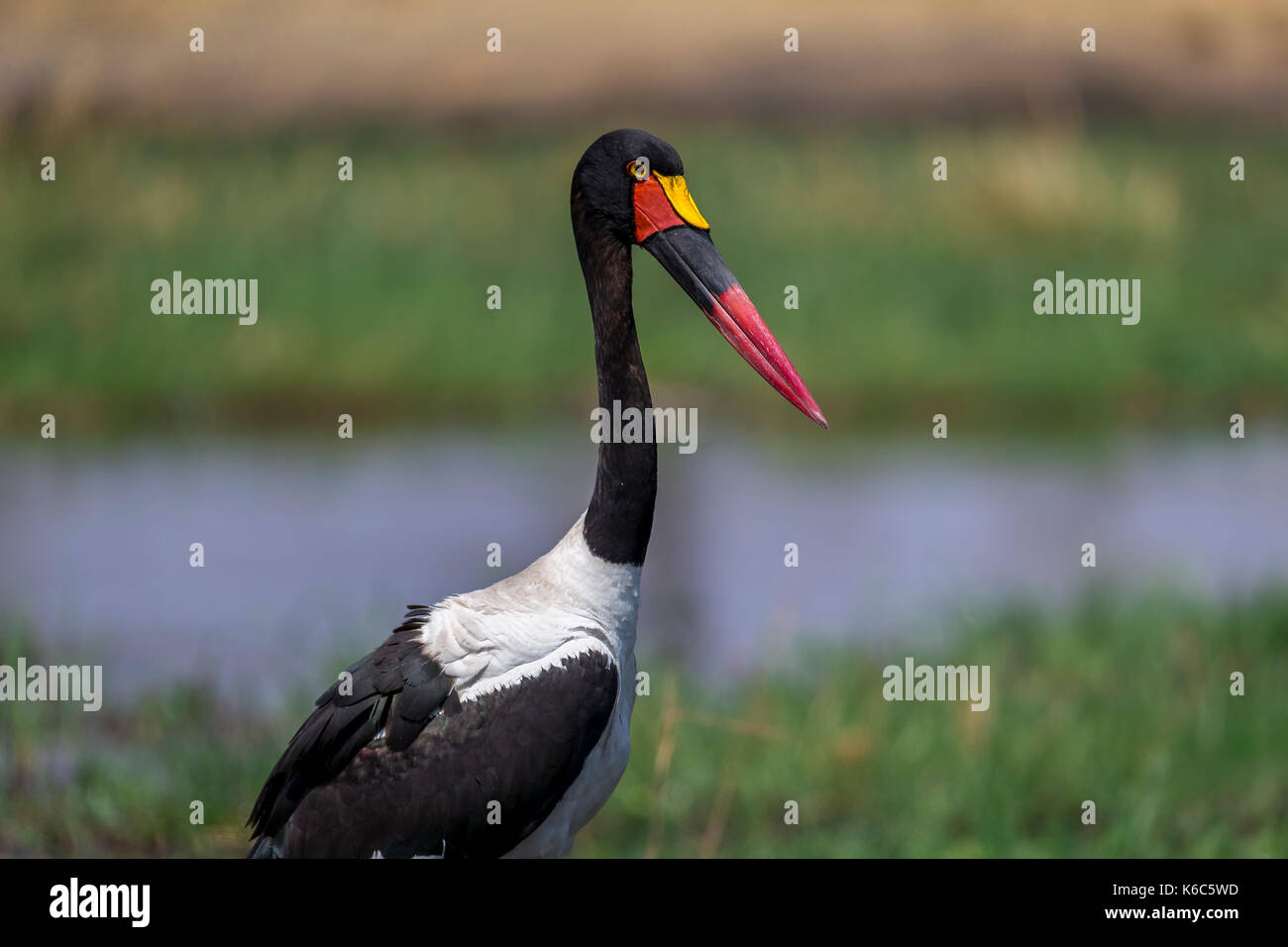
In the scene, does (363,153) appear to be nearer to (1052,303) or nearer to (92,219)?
(92,219)

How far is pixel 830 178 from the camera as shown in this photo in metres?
13.5

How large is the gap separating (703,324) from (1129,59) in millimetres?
8976

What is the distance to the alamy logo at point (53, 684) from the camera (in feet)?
19.4

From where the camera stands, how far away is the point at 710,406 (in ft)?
35.8

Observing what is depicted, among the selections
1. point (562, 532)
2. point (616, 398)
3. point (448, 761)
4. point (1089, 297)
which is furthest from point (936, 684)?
point (1089, 297)

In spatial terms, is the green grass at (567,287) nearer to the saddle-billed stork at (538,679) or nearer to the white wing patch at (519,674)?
the saddle-billed stork at (538,679)

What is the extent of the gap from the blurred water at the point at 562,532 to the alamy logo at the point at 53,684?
5.1 inches

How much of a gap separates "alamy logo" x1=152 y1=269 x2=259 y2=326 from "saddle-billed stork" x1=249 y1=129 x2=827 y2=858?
7560mm

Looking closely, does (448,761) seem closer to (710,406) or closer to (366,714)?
(366,714)

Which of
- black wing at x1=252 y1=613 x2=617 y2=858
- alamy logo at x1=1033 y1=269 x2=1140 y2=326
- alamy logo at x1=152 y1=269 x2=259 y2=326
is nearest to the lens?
black wing at x1=252 y1=613 x2=617 y2=858

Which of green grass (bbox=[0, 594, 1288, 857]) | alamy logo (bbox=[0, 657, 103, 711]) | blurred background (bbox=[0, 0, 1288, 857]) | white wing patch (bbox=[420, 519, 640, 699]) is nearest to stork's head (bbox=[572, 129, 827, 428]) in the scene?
white wing patch (bbox=[420, 519, 640, 699])

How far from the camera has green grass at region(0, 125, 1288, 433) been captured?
10.8 m

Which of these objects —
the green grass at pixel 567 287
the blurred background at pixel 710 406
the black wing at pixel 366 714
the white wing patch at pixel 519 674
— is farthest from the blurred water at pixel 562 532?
the white wing patch at pixel 519 674

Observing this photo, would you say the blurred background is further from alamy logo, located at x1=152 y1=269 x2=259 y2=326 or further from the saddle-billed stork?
the saddle-billed stork
